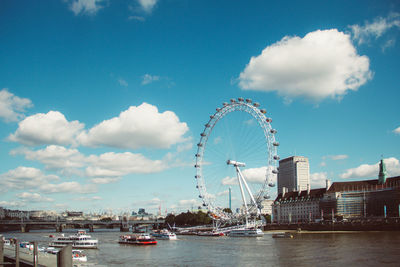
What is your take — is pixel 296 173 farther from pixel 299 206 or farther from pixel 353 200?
pixel 353 200

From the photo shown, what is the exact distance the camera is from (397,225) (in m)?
80.8

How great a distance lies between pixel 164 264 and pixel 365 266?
670 inches

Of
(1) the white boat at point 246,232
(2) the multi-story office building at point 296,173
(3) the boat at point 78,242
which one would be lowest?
(1) the white boat at point 246,232

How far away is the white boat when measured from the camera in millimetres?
83625

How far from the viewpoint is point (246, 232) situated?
3369 inches

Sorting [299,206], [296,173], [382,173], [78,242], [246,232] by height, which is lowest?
[246,232]

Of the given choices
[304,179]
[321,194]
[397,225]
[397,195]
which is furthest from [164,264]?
[304,179]

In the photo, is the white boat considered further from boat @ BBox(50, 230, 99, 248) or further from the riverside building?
boat @ BBox(50, 230, 99, 248)

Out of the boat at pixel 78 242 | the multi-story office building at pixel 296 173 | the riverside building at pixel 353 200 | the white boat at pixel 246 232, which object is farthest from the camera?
the multi-story office building at pixel 296 173

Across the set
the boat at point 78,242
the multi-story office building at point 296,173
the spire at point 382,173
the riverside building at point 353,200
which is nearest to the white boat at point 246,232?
the riverside building at point 353,200

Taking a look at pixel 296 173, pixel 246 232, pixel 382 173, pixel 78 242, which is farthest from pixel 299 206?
pixel 78 242

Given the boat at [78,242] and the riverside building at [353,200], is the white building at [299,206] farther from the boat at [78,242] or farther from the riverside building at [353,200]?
the boat at [78,242]

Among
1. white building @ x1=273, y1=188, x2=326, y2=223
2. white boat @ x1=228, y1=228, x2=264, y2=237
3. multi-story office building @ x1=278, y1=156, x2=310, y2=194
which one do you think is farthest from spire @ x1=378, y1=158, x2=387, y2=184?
multi-story office building @ x1=278, y1=156, x2=310, y2=194

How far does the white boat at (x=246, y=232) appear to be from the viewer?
83625 millimetres
